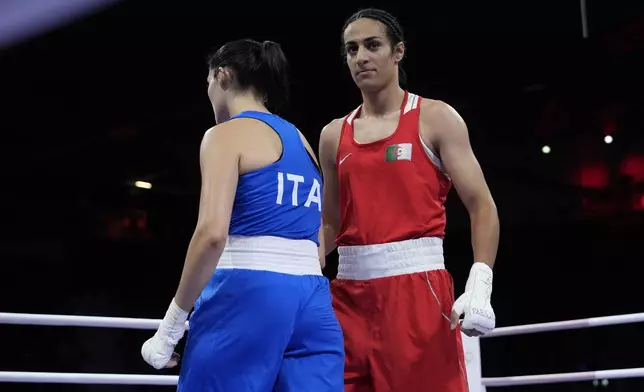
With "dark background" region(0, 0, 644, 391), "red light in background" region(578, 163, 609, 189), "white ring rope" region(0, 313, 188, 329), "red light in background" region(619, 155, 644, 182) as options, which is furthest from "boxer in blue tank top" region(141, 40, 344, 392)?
"red light in background" region(578, 163, 609, 189)

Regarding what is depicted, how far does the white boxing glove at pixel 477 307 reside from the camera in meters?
1.91

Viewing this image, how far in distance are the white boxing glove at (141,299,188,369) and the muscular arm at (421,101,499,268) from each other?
2.41 ft

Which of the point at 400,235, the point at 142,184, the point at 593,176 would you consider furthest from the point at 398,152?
the point at 142,184

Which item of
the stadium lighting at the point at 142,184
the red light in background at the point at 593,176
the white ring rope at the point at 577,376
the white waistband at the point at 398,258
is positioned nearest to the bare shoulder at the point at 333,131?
the white waistband at the point at 398,258

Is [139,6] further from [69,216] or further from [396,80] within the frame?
[396,80]

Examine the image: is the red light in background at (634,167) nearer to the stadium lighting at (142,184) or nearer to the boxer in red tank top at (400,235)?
the stadium lighting at (142,184)

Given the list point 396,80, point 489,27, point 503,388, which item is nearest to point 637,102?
point 489,27

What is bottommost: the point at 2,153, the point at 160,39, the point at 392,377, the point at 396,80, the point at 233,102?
the point at 392,377

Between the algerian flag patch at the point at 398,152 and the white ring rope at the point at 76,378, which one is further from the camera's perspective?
the white ring rope at the point at 76,378

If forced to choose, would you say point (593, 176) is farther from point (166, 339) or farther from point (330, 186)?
point (166, 339)

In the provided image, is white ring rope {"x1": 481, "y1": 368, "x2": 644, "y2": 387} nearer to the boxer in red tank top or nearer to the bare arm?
the boxer in red tank top

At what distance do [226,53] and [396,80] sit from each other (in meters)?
0.61

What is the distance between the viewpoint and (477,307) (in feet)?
6.29

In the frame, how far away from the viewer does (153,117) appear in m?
8.30
